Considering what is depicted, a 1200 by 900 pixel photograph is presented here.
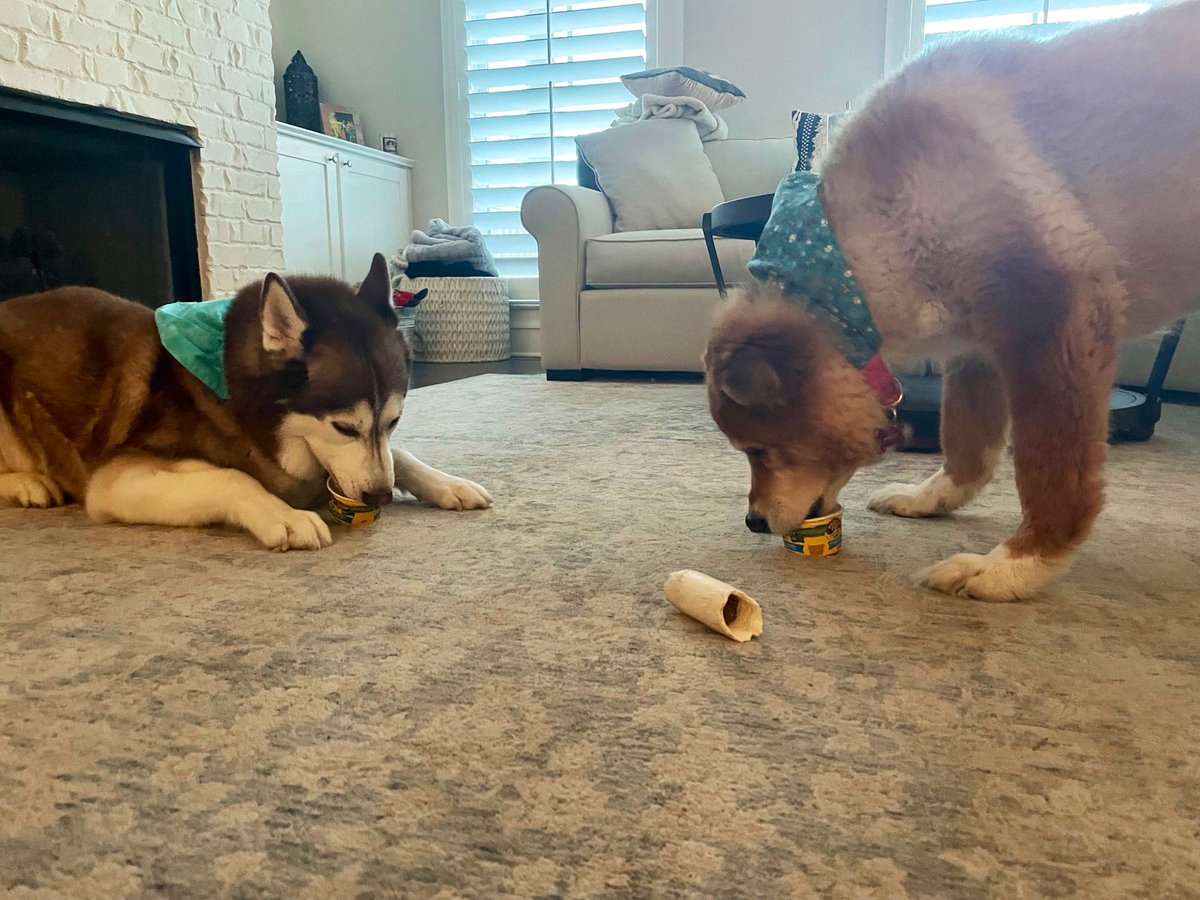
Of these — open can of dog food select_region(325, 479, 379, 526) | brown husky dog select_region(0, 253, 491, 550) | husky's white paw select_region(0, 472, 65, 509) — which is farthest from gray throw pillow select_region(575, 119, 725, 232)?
husky's white paw select_region(0, 472, 65, 509)

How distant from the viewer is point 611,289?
4316mm

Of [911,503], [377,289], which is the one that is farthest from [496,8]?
[911,503]

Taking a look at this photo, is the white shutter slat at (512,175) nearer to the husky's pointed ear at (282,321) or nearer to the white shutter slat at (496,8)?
the white shutter slat at (496,8)

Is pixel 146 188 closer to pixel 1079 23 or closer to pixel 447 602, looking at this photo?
pixel 447 602

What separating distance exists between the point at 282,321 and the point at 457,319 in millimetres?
4290

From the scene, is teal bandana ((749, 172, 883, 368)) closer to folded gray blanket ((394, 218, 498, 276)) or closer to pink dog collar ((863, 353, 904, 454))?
pink dog collar ((863, 353, 904, 454))

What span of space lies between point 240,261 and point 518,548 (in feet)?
10.6

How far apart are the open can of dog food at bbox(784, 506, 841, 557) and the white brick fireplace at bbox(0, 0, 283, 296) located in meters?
3.18

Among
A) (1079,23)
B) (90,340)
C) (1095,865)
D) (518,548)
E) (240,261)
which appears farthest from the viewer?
(240,261)

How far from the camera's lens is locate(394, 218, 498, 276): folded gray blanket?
570 cm

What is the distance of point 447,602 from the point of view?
124 centimetres

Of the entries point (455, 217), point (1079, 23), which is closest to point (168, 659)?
point (1079, 23)

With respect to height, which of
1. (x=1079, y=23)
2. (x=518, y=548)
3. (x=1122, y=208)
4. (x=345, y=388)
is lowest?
(x=518, y=548)

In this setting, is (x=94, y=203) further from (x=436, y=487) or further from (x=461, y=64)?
(x=461, y=64)
